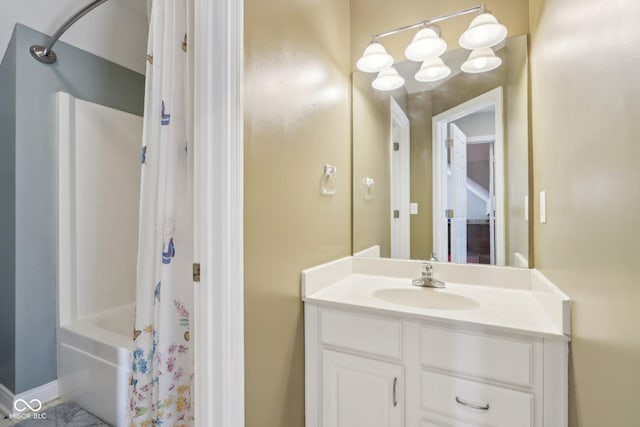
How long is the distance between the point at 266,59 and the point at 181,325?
1059mm

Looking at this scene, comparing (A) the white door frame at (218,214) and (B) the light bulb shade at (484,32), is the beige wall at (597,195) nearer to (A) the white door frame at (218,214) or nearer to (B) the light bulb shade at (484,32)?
(B) the light bulb shade at (484,32)

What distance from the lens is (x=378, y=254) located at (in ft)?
5.95

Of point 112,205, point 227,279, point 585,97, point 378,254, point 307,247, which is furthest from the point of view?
point 112,205

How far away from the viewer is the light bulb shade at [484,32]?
1438mm

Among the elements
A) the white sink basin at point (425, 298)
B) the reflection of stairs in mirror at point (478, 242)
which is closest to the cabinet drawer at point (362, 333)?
the white sink basin at point (425, 298)

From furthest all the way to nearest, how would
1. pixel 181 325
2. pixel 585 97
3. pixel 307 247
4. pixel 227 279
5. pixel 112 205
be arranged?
pixel 112 205 < pixel 307 247 < pixel 181 325 < pixel 227 279 < pixel 585 97

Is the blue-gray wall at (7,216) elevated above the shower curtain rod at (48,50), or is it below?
below

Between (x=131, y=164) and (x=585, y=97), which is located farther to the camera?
(x=131, y=164)

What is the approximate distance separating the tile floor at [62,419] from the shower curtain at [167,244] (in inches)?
29.3

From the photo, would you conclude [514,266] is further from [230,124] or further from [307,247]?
[230,124]

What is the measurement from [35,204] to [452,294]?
236 cm

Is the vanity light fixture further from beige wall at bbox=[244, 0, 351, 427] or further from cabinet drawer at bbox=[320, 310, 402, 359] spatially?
cabinet drawer at bbox=[320, 310, 402, 359]

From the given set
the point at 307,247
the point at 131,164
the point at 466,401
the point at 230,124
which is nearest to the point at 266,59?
the point at 230,124

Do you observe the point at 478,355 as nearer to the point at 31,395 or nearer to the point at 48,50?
the point at 31,395
